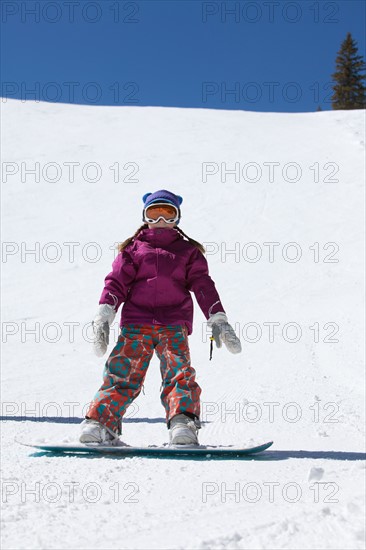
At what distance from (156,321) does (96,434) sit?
78 cm

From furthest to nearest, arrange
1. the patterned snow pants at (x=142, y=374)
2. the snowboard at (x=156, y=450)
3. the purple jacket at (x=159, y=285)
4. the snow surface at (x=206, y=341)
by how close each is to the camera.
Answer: the purple jacket at (x=159, y=285) → the patterned snow pants at (x=142, y=374) → the snowboard at (x=156, y=450) → the snow surface at (x=206, y=341)

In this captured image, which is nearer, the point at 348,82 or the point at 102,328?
the point at 102,328

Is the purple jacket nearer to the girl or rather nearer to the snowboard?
the girl

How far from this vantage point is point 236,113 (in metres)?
24.8

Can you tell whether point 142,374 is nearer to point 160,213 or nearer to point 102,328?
point 102,328

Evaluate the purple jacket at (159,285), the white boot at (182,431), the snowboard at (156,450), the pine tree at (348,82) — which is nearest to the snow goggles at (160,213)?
the purple jacket at (159,285)

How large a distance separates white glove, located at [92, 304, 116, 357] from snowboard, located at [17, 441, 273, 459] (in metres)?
0.54

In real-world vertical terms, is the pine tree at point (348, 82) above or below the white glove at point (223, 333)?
above

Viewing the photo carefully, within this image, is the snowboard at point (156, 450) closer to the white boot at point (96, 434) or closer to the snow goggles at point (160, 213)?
the white boot at point (96, 434)

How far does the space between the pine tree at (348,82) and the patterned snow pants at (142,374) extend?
46435 mm

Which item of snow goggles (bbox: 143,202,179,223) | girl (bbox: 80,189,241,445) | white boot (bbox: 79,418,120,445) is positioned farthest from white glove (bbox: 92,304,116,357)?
snow goggles (bbox: 143,202,179,223)

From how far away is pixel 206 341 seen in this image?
7355mm

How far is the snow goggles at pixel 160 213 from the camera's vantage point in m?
4.00

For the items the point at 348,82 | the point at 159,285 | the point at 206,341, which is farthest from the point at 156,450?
the point at 348,82
